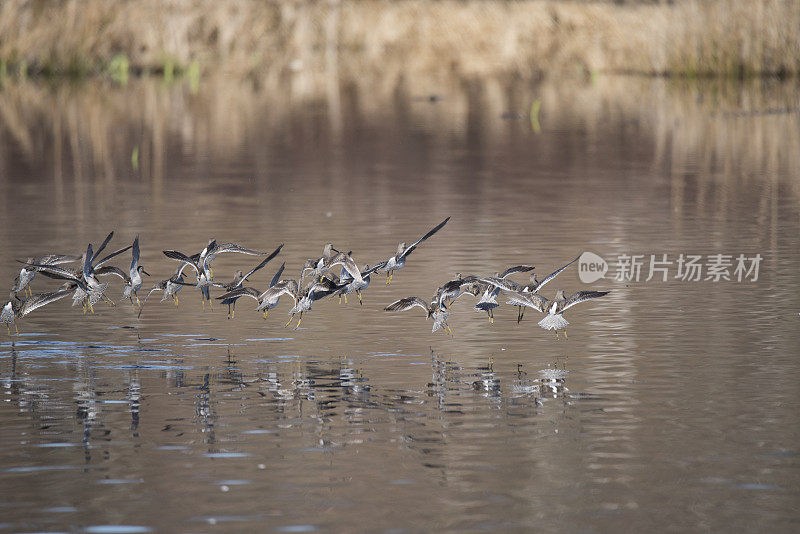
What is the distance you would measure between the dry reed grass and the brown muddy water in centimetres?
1218

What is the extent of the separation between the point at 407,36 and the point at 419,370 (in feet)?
110

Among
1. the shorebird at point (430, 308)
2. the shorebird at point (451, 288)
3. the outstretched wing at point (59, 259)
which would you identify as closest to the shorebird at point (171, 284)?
the outstretched wing at point (59, 259)

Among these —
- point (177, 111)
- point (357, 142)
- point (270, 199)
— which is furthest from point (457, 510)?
point (177, 111)

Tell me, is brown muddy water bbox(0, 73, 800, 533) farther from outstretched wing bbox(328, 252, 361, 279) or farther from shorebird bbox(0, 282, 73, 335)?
outstretched wing bbox(328, 252, 361, 279)

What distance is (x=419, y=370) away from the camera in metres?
7.27

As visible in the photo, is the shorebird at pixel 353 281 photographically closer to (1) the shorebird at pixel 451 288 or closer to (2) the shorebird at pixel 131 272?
(1) the shorebird at pixel 451 288

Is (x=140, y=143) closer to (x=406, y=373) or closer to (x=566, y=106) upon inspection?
(x=566, y=106)

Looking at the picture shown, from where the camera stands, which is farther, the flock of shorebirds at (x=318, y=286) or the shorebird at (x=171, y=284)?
the shorebird at (x=171, y=284)

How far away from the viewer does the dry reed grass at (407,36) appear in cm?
2864

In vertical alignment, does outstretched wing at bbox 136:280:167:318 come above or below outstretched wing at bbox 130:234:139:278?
below

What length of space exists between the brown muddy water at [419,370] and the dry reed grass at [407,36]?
12.2 metres

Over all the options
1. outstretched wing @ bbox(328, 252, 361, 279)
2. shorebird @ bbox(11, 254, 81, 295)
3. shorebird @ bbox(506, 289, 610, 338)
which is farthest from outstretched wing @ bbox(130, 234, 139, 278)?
shorebird @ bbox(506, 289, 610, 338)

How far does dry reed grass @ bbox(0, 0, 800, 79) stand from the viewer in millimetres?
28641

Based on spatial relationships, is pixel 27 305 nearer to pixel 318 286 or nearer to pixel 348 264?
pixel 318 286
